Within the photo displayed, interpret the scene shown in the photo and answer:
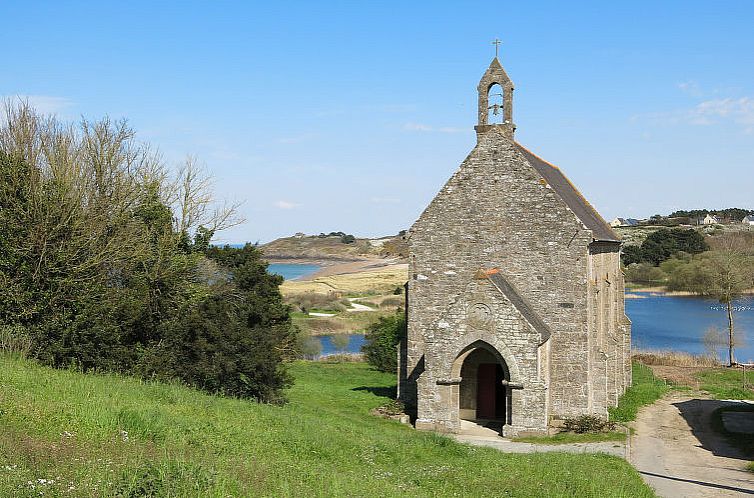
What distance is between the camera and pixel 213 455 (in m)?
10.7

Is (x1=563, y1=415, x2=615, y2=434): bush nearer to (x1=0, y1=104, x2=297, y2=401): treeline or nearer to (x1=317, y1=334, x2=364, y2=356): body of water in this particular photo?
(x1=0, y1=104, x2=297, y2=401): treeline

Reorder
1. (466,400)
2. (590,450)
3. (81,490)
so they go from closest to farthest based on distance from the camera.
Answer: (81,490), (590,450), (466,400)

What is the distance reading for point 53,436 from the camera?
33.7 ft

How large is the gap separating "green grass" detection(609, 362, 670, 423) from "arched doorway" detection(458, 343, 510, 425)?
3.72 metres

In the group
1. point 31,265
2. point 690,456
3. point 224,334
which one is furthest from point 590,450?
point 31,265

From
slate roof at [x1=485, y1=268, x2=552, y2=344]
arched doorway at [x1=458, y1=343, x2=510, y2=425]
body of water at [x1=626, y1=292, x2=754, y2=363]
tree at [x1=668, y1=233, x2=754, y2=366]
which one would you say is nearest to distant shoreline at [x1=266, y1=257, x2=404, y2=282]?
body of water at [x1=626, y1=292, x2=754, y2=363]

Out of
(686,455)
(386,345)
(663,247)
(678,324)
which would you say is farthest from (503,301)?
(663,247)

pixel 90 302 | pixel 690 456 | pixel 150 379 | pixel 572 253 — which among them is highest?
pixel 572 253

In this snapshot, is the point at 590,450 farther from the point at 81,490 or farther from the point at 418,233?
the point at 81,490

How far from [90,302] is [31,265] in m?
1.84

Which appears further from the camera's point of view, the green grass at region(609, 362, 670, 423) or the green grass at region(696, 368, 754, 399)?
the green grass at region(696, 368, 754, 399)

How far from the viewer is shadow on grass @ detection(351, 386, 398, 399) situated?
27522mm

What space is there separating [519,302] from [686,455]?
20.6ft

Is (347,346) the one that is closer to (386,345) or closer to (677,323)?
(386,345)
